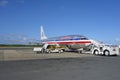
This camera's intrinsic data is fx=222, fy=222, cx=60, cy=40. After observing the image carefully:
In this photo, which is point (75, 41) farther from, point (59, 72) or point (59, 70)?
point (59, 72)

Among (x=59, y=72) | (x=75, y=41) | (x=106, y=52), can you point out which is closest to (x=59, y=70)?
(x=59, y=72)

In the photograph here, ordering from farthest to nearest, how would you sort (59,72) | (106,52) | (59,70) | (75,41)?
(75,41) → (106,52) → (59,70) → (59,72)

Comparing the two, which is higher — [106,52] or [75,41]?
[75,41]

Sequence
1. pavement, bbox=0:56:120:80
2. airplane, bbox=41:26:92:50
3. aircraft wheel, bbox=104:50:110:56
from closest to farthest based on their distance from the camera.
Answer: pavement, bbox=0:56:120:80
aircraft wheel, bbox=104:50:110:56
airplane, bbox=41:26:92:50

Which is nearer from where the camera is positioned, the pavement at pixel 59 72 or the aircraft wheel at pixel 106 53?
the pavement at pixel 59 72

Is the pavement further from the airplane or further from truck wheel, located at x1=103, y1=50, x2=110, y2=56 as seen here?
the airplane

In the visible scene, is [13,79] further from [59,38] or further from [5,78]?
[59,38]

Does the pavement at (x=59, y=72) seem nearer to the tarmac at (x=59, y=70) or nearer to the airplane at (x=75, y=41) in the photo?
the tarmac at (x=59, y=70)

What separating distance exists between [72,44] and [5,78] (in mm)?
37733

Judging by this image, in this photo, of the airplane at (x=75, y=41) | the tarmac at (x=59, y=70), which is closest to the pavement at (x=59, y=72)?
the tarmac at (x=59, y=70)

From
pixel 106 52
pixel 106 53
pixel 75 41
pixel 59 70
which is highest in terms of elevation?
pixel 75 41

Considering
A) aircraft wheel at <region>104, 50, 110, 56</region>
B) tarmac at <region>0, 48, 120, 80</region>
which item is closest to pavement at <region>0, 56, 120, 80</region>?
tarmac at <region>0, 48, 120, 80</region>

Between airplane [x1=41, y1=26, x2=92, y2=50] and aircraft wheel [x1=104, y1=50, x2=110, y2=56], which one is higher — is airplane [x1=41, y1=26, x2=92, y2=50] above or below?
above

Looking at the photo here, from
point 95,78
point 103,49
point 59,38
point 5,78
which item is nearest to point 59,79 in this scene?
point 95,78
